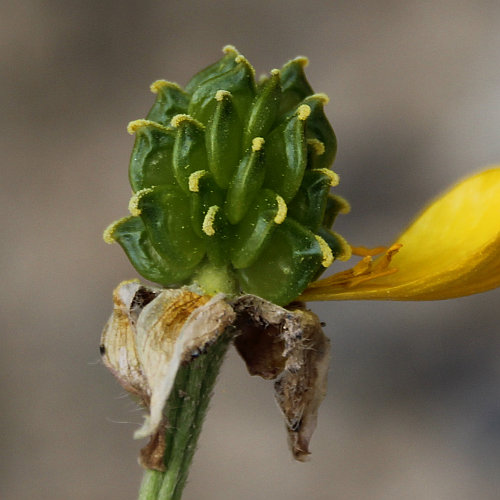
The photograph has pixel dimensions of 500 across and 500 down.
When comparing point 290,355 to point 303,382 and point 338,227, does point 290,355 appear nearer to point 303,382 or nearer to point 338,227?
point 303,382

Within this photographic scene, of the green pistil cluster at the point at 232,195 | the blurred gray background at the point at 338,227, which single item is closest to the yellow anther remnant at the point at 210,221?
the green pistil cluster at the point at 232,195

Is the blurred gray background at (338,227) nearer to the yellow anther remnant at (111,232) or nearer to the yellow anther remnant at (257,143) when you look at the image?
the yellow anther remnant at (111,232)

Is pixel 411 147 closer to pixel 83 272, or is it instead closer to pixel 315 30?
pixel 315 30

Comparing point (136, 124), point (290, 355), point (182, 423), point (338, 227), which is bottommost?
point (338, 227)

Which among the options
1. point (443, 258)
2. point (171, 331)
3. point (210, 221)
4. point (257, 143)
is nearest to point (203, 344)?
point (171, 331)

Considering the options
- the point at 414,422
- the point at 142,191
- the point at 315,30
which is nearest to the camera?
the point at 142,191

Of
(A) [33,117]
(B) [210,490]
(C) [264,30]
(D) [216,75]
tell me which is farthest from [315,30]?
(D) [216,75]
